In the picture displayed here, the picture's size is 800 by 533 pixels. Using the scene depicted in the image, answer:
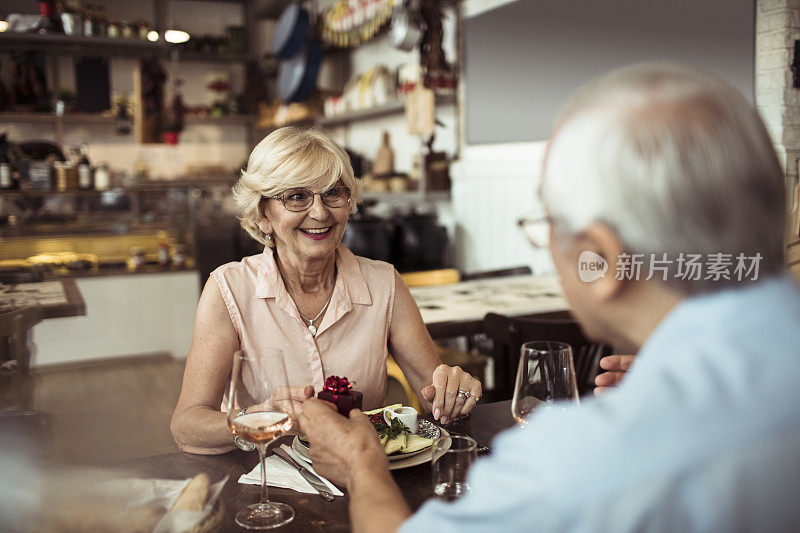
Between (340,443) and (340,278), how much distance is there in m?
0.88

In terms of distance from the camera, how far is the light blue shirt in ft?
2.02

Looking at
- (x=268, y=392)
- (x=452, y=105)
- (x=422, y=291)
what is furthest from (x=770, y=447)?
(x=452, y=105)

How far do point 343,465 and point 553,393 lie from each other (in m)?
0.41

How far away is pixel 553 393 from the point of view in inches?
48.9

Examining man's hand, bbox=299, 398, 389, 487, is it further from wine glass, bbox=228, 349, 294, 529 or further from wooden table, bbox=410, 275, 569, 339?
wooden table, bbox=410, 275, 569, 339

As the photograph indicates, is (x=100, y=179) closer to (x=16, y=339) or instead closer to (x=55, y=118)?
(x=55, y=118)

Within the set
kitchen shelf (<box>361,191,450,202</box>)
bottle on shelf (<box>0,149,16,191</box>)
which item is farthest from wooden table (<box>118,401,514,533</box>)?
bottle on shelf (<box>0,149,16,191</box>)

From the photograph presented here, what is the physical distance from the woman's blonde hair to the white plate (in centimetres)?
73

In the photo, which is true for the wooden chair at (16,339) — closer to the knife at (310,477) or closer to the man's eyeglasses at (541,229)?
the knife at (310,477)

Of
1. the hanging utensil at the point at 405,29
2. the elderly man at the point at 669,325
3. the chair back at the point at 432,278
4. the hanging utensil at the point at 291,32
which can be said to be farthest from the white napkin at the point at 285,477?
the hanging utensil at the point at 291,32

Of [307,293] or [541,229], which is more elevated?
[541,229]

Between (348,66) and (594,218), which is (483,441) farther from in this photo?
(348,66)

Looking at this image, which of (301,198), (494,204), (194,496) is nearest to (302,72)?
(494,204)

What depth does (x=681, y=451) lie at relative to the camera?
616mm
